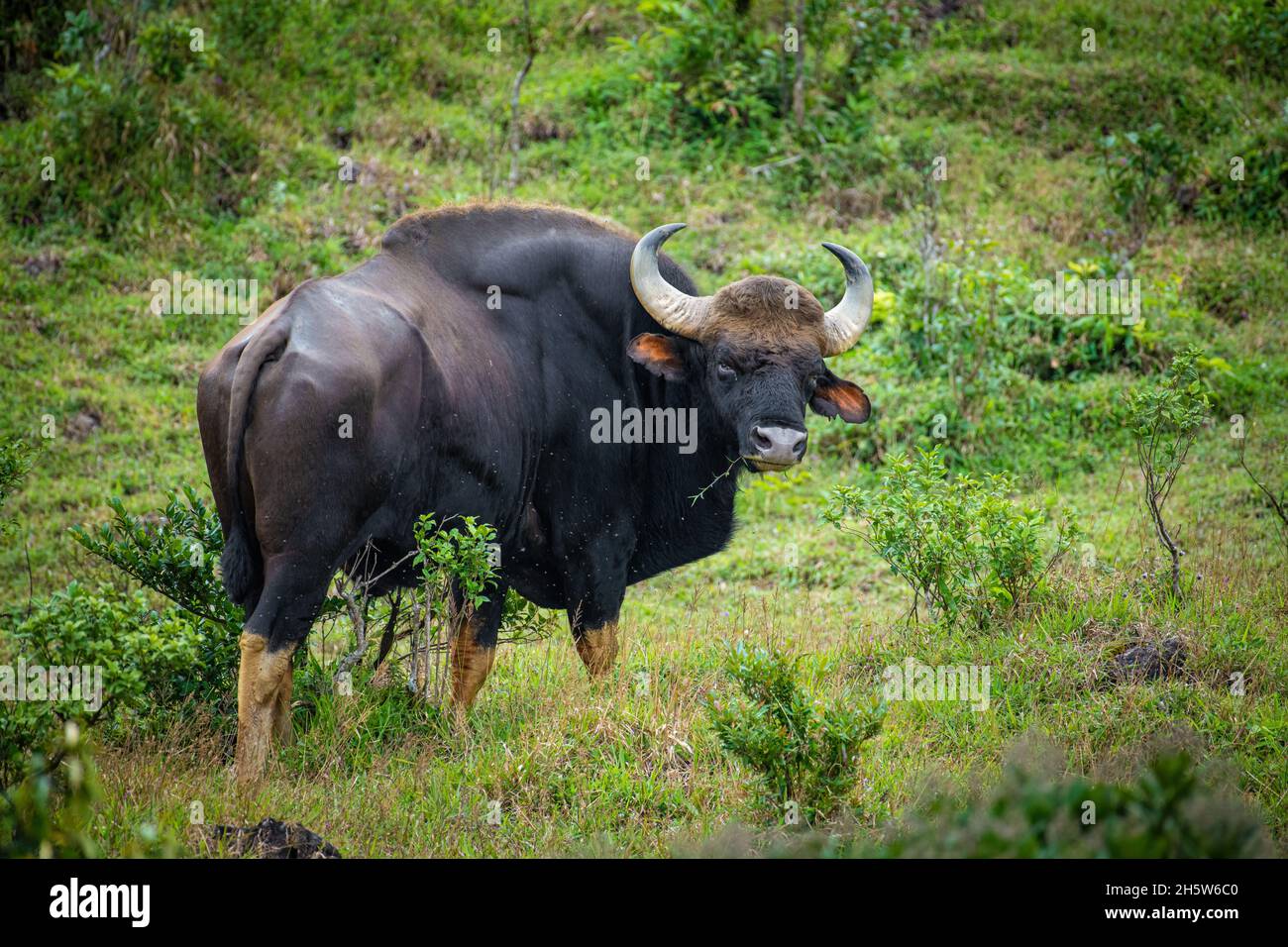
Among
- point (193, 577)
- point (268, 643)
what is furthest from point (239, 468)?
point (193, 577)

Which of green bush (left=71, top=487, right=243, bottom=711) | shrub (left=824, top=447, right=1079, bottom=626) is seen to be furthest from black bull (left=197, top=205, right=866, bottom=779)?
shrub (left=824, top=447, right=1079, bottom=626)

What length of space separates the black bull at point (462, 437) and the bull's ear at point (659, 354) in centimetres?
3

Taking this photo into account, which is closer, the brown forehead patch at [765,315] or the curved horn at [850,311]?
the brown forehead patch at [765,315]

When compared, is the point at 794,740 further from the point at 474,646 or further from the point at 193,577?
the point at 193,577

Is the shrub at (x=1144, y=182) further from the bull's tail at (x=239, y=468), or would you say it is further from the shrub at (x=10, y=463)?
the shrub at (x=10, y=463)

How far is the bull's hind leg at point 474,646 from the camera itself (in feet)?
21.0

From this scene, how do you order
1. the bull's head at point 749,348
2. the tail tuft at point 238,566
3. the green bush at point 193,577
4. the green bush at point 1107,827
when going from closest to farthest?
the green bush at point 1107,827
the tail tuft at point 238,566
the green bush at point 193,577
the bull's head at point 749,348

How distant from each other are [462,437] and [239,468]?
106cm

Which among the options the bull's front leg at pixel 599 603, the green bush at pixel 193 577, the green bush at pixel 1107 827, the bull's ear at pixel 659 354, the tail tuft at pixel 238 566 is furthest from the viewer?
the bull's ear at pixel 659 354

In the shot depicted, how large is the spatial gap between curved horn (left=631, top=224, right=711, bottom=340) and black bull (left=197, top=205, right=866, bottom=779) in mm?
195

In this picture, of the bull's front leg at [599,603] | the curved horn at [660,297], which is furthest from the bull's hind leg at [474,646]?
the curved horn at [660,297]

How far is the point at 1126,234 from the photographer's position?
12508 millimetres

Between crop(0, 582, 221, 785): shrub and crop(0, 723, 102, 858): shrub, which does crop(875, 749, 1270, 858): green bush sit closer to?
crop(0, 723, 102, 858): shrub

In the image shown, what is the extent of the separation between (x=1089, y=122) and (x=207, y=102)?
394 inches
